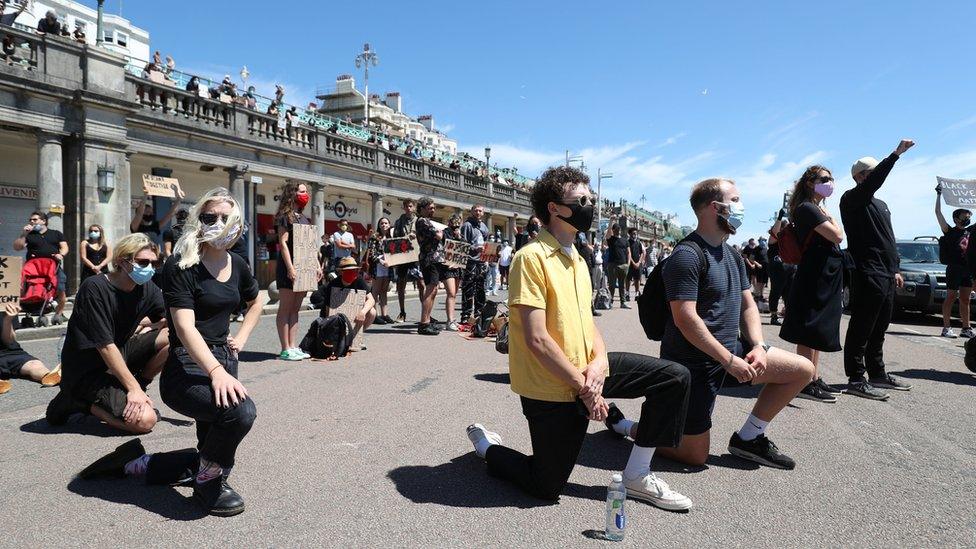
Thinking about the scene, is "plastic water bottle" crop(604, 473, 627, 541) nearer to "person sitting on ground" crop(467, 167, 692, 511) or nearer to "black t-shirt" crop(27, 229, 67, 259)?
"person sitting on ground" crop(467, 167, 692, 511)

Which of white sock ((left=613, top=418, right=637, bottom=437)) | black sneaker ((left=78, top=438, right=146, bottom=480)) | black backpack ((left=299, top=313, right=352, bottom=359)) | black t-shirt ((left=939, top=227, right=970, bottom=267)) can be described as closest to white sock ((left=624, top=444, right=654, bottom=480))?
white sock ((left=613, top=418, right=637, bottom=437))

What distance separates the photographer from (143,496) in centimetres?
307

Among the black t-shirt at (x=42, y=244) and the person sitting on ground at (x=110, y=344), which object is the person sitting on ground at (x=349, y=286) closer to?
the person sitting on ground at (x=110, y=344)

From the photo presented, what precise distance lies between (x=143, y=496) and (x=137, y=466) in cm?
26

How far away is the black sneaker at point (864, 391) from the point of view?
5.38 metres

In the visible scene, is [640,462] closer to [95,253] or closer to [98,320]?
[98,320]

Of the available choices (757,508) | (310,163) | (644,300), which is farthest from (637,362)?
(310,163)

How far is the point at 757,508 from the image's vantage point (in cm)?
301

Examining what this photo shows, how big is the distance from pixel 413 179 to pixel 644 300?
26.3 meters

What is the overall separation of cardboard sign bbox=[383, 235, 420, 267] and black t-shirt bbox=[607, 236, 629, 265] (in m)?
6.07

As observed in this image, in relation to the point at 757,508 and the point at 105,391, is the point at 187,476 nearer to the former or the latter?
the point at 105,391

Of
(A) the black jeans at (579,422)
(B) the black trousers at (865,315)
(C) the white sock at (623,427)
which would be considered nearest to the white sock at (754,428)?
(C) the white sock at (623,427)

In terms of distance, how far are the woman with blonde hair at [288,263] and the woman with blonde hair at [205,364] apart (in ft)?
11.1

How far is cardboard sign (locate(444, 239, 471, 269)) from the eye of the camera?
8.94 metres
